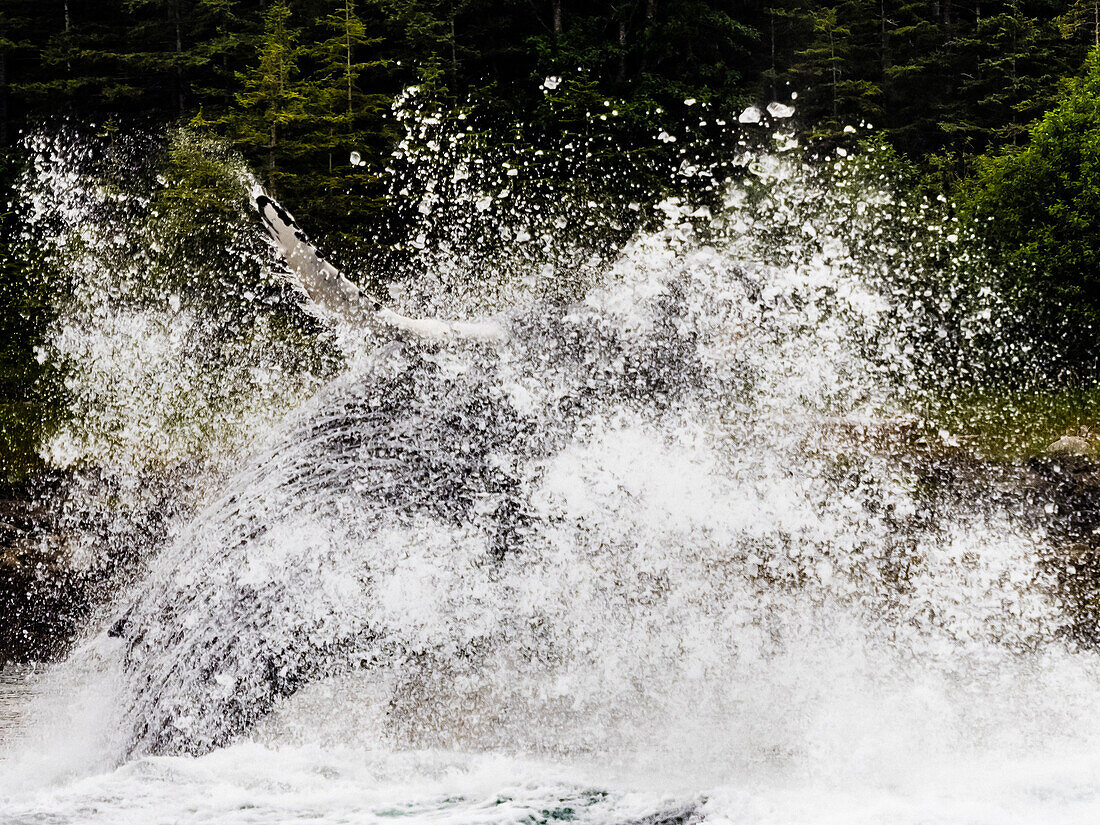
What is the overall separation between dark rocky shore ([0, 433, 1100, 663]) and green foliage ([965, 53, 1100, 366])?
5141 mm

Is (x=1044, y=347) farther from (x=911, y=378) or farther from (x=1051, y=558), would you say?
(x=1051, y=558)

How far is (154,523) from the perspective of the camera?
1700cm

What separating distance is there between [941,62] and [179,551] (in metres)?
39.0

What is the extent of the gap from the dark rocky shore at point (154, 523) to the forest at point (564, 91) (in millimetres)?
2064

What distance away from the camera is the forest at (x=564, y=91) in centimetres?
2278

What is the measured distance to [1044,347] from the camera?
70.7 ft

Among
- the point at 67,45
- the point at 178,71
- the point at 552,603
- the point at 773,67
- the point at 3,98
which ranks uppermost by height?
the point at 773,67

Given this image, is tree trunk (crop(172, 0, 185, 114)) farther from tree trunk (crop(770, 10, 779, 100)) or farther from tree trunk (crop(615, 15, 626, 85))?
tree trunk (crop(770, 10, 779, 100))

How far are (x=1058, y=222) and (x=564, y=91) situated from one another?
13248 mm

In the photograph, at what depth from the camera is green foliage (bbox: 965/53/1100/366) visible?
21.2 meters

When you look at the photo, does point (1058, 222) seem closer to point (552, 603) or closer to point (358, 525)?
point (552, 603)

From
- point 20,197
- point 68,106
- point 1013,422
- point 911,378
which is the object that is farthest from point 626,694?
point 68,106

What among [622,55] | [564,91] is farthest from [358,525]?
Result: [622,55]

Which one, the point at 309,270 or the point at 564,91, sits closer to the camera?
the point at 309,270
